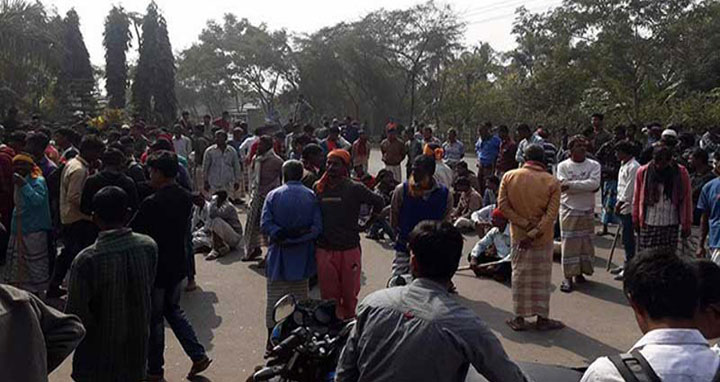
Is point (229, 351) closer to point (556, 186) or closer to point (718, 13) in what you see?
point (556, 186)

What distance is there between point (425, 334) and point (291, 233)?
2.84 m

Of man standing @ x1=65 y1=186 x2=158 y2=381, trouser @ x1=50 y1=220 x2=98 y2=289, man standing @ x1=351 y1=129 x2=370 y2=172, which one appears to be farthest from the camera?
man standing @ x1=351 y1=129 x2=370 y2=172

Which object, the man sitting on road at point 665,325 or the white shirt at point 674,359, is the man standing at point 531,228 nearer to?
the man sitting on road at point 665,325

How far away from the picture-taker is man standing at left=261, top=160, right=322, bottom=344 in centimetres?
528

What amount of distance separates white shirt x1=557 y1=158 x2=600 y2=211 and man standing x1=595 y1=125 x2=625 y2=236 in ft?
9.36

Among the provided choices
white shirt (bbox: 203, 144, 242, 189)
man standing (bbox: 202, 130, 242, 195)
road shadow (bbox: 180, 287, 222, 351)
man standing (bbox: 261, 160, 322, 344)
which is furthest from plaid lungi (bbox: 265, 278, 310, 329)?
white shirt (bbox: 203, 144, 242, 189)

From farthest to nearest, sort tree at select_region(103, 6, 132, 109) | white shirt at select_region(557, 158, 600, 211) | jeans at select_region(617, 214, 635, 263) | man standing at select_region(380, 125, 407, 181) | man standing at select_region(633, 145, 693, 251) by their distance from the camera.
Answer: tree at select_region(103, 6, 132, 109) → man standing at select_region(380, 125, 407, 181) → jeans at select_region(617, 214, 635, 263) → white shirt at select_region(557, 158, 600, 211) → man standing at select_region(633, 145, 693, 251)

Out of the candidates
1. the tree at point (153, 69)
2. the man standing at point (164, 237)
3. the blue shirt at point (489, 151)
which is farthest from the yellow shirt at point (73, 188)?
the tree at point (153, 69)

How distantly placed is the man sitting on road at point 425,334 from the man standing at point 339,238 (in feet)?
8.62

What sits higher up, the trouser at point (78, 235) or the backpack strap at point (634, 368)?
the backpack strap at point (634, 368)

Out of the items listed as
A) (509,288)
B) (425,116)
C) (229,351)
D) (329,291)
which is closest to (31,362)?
(329,291)

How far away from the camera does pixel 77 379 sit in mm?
3861

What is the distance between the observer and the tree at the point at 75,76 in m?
27.2

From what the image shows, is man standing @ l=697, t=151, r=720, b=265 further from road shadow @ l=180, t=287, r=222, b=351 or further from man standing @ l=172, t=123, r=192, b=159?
man standing @ l=172, t=123, r=192, b=159
